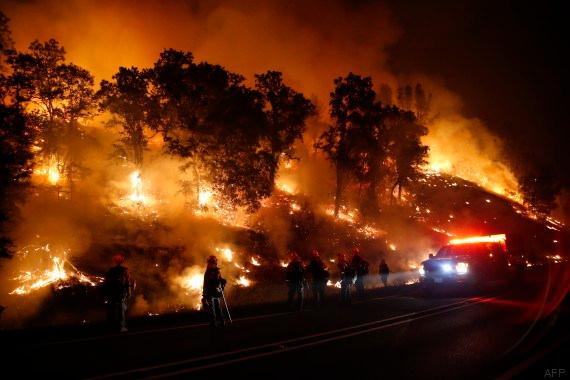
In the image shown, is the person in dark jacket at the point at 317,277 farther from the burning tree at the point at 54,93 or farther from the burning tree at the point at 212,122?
the burning tree at the point at 54,93

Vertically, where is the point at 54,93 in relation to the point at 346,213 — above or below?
above

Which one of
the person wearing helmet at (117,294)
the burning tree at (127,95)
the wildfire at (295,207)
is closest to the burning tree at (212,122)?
the burning tree at (127,95)

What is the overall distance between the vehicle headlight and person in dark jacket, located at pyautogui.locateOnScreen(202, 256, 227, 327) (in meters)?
10.1

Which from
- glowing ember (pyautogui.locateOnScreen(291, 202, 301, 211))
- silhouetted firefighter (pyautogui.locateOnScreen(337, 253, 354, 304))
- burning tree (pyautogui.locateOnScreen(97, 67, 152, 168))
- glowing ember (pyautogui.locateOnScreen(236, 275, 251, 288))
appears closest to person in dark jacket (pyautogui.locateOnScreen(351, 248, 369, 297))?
silhouetted firefighter (pyautogui.locateOnScreen(337, 253, 354, 304))

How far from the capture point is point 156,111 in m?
26.8

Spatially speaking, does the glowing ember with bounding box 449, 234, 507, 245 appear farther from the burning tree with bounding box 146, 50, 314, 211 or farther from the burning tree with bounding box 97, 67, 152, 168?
the burning tree with bounding box 97, 67, 152, 168

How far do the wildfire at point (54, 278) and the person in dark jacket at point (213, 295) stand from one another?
1169 cm

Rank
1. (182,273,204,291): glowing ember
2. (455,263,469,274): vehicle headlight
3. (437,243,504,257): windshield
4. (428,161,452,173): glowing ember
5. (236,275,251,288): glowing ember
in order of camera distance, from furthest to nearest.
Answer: (428,161,452,173): glowing ember
(236,275,251,288): glowing ember
(182,273,204,291): glowing ember
(437,243,504,257): windshield
(455,263,469,274): vehicle headlight

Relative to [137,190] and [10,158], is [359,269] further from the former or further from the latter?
[137,190]

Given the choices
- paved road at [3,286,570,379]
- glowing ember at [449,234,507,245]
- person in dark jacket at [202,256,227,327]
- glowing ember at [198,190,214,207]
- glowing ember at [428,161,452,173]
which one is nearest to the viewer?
paved road at [3,286,570,379]

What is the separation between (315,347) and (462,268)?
10.4 meters

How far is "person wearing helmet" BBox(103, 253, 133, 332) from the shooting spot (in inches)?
383

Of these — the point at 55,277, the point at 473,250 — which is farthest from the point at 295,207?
the point at 55,277

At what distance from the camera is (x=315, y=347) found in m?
7.59
